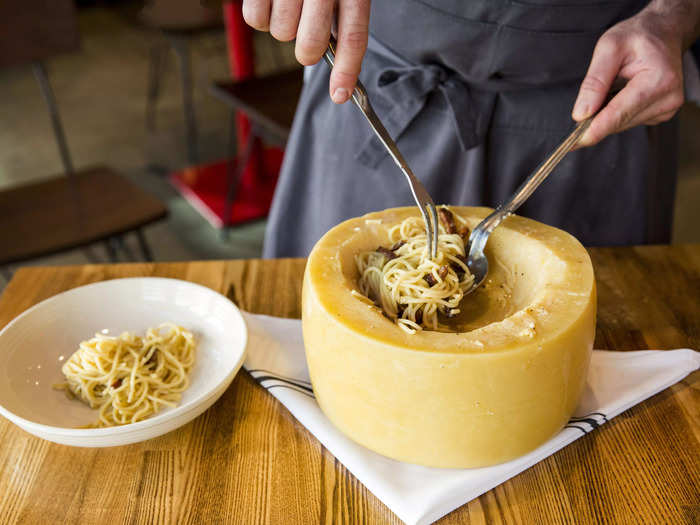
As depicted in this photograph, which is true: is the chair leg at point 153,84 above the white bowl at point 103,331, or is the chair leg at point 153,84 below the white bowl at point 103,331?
below

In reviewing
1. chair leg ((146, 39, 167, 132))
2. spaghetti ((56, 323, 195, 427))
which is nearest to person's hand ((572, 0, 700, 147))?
spaghetti ((56, 323, 195, 427))

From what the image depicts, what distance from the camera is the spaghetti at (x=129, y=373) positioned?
2.70 ft

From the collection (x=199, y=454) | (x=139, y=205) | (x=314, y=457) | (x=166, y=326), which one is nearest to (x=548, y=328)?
(x=314, y=457)

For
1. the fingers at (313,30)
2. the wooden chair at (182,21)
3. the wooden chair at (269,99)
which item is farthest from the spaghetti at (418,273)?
the wooden chair at (182,21)

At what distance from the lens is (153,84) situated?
14.1 feet

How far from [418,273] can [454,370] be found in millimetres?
185

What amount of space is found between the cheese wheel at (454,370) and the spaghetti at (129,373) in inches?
7.3

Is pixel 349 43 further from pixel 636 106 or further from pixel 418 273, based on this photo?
pixel 636 106

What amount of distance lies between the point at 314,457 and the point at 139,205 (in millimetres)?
1283

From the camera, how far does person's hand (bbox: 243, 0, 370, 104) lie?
28.1 inches

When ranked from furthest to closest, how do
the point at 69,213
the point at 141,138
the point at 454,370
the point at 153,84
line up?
1. the point at 153,84
2. the point at 141,138
3. the point at 69,213
4. the point at 454,370

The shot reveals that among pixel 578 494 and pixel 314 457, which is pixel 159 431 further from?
pixel 578 494

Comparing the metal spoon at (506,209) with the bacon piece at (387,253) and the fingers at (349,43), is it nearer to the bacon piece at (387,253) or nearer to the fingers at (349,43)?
the bacon piece at (387,253)

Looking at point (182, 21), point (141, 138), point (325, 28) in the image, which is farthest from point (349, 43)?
point (141, 138)
